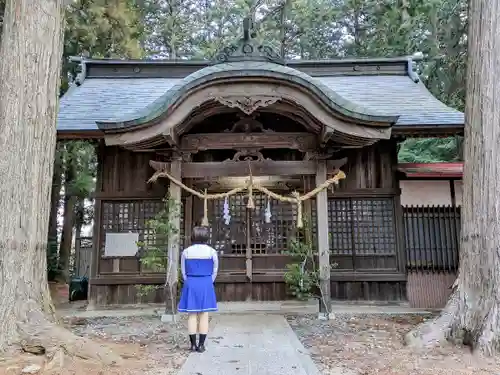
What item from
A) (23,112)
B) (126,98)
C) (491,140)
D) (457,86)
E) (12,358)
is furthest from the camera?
(457,86)

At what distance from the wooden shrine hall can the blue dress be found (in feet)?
7.71

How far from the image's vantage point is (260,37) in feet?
37.1

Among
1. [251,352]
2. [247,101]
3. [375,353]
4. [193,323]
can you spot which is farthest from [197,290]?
[247,101]

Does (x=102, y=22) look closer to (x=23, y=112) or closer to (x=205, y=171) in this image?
(x=205, y=171)

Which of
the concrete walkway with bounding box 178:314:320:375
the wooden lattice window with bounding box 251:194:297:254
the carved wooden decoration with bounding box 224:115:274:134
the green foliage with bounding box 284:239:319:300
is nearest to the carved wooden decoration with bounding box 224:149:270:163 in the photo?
the carved wooden decoration with bounding box 224:115:274:134

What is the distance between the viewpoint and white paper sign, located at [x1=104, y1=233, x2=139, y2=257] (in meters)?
9.04

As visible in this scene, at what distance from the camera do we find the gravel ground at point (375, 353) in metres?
4.30

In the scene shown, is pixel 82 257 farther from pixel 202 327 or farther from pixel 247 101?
pixel 202 327

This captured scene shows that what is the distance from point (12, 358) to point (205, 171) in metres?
4.57

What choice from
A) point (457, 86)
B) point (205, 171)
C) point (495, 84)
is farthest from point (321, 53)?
point (495, 84)

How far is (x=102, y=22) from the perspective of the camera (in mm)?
12445

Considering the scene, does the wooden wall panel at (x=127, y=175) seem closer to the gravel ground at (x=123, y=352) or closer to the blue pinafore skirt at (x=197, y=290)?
the gravel ground at (x=123, y=352)

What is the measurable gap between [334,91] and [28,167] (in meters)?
5.62

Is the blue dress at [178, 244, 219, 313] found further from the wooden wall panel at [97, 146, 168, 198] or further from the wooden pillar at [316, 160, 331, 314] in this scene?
the wooden wall panel at [97, 146, 168, 198]
